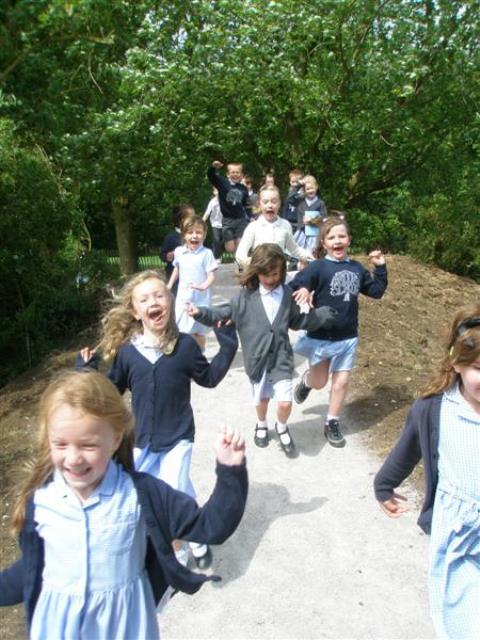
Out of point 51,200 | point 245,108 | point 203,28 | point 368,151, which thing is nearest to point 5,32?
point 51,200

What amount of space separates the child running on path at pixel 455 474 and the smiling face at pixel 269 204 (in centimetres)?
382

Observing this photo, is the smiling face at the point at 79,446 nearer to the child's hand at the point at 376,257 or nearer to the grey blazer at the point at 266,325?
the grey blazer at the point at 266,325

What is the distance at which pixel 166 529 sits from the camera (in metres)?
1.97

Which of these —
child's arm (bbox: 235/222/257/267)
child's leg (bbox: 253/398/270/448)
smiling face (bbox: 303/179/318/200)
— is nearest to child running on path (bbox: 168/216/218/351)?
child's arm (bbox: 235/222/257/267)

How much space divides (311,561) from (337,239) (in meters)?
2.39

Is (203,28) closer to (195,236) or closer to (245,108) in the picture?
(245,108)

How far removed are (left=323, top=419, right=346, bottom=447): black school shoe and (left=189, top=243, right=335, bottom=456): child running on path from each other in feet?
2.23

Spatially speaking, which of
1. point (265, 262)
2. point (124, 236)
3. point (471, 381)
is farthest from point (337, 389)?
point (124, 236)

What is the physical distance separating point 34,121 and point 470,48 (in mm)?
8044

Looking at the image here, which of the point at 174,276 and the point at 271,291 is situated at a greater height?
the point at 271,291

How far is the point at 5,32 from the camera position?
28.8ft

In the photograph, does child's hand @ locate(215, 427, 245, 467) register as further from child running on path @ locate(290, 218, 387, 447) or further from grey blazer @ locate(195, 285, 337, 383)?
child running on path @ locate(290, 218, 387, 447)

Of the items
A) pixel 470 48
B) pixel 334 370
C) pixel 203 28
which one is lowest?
pixel 334 370

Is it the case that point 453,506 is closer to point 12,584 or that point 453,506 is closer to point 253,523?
point 12,584
